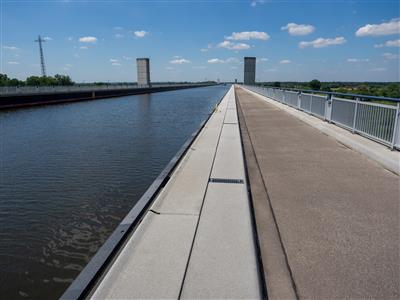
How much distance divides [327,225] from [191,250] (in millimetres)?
1897

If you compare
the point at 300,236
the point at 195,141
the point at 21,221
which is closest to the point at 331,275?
the point at 300,236

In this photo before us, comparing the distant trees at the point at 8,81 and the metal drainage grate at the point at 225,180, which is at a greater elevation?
the distant trees at the point at 8,81

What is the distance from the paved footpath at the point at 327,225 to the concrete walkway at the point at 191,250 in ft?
0.88

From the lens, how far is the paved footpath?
2891 mm

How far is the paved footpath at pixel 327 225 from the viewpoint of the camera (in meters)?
2.89

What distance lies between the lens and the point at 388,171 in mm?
6324

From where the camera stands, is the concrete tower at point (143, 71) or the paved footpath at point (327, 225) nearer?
the paved footpath at point (327, 225)

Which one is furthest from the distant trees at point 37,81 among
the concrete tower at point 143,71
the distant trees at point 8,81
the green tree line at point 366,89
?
the green tree line at point 366,89

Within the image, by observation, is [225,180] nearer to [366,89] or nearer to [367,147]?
[367,147]

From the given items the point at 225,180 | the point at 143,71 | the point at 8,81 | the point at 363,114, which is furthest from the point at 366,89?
the point at 143,71

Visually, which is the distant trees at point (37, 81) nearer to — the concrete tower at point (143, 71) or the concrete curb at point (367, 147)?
the concrete tower at point (143, 71)

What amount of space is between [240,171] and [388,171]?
3046 millimetres

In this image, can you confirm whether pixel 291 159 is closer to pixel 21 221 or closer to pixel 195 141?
pixel 195 141

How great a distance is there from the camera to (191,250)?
3.35 m
